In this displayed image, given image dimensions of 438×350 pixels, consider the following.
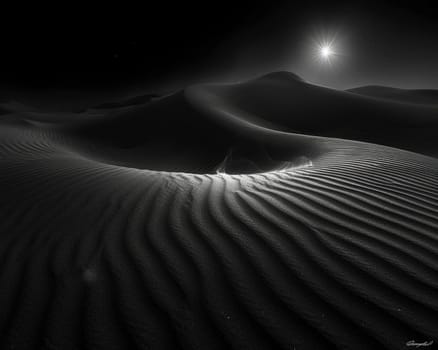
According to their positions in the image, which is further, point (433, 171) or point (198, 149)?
point (198, 149)

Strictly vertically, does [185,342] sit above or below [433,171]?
below

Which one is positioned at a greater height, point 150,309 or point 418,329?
point 418,329

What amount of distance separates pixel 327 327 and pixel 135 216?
156 cm

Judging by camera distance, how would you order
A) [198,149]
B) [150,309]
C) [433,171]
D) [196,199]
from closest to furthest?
[150,309]
[196,199]
[433,171]
[198,149]

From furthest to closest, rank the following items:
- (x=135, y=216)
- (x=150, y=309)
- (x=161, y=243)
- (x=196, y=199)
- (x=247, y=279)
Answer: (x=196, y=199) < (x=135, y=216) < (x=161, y=243) < (x=247, y=279) < (x=150, y=309)

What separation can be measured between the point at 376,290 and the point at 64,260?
180cm

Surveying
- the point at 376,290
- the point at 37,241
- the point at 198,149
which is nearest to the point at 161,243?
the point at 37,241

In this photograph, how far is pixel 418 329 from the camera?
3.70 feet

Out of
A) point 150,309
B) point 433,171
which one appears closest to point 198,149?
point 433,171

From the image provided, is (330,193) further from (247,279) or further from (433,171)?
(433,171)

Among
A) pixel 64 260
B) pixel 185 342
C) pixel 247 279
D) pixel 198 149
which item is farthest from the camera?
pixel 198 149

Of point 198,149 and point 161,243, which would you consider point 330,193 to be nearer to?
point 161,243

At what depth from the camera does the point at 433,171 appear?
375cm


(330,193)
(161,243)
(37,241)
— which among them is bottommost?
(37,241)
